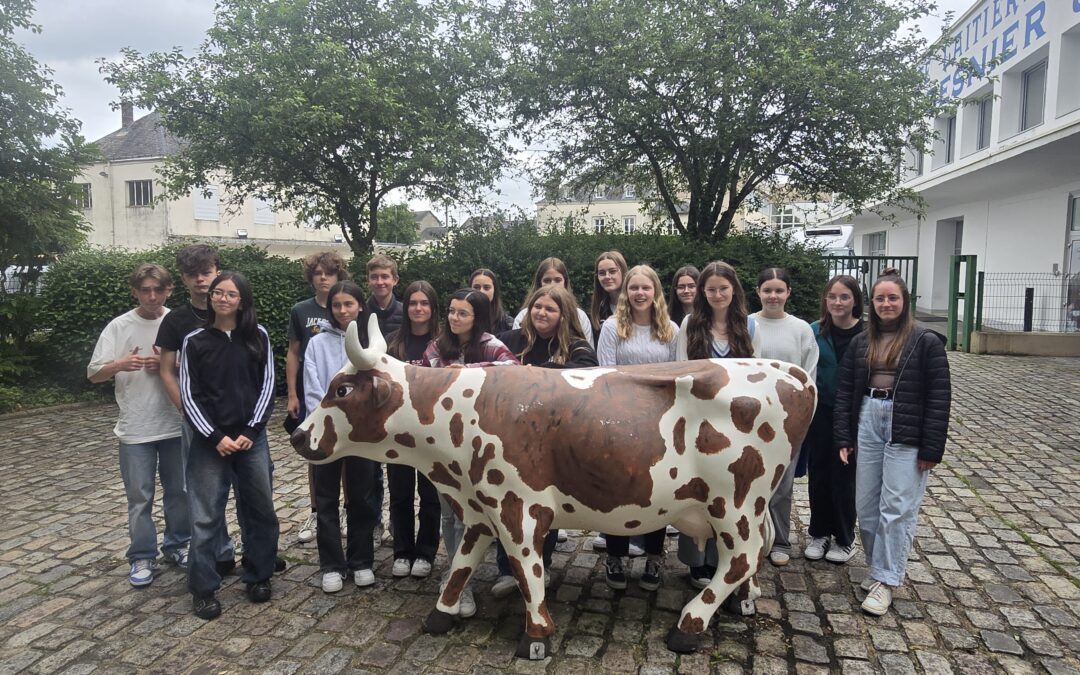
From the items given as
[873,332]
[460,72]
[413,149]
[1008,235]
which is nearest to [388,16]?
[460,72]

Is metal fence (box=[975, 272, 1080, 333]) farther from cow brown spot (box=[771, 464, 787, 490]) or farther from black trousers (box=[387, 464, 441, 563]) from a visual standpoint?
black trousers (box=[387, 464, 441, 563])

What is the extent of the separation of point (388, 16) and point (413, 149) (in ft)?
7.12

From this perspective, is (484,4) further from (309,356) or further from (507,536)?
(507,536)

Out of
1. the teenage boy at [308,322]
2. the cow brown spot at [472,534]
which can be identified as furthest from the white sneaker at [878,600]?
the teenage boy at [308,322]

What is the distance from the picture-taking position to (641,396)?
329cm

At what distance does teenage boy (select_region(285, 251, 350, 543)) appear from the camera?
4.45 meters

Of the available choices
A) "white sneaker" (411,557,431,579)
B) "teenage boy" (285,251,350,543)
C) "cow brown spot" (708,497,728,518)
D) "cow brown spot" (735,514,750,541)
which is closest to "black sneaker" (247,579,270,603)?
"teenage boy" (285,251,350,543)

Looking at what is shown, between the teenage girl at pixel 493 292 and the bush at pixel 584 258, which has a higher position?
the bush at pixel 584 258

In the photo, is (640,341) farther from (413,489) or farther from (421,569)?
(421,569)

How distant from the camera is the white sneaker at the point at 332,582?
4.04 m

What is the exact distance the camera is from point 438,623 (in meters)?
3.59

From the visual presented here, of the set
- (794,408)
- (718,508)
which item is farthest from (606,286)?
(718,508)

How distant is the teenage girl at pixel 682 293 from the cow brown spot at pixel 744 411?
5.23ft

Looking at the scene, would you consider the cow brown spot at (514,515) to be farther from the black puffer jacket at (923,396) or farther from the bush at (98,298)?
the bush at (98,298)
